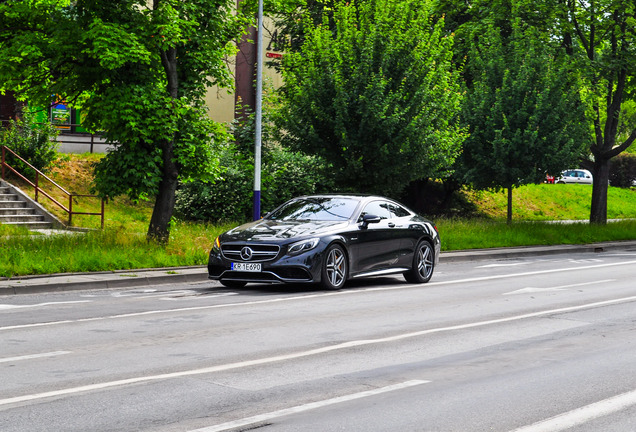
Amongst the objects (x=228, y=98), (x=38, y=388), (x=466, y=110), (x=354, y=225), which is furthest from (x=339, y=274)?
(x=228, y=98)

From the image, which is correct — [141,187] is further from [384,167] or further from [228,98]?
[228,98]

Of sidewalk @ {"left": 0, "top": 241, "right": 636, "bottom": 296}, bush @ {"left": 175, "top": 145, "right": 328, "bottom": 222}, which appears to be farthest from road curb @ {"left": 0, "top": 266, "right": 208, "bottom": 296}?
bush @ {"left": 175, "top": 145, "right": 328, "bottom": 222}

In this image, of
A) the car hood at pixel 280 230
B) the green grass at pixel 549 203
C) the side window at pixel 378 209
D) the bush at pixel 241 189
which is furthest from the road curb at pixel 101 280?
the green grass at pixel 549 203

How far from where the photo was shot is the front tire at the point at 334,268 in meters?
13.3

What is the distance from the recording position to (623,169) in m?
59.8

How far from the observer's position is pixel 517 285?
15219 mm

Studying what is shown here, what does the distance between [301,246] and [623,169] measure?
5142 cm

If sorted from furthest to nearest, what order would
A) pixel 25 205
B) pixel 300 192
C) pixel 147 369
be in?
pixel 300 192
pixel 25 205
pixel 147 369

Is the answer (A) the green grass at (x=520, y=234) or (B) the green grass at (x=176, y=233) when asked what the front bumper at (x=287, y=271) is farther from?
(A) the green grass at (x=520, y=234)

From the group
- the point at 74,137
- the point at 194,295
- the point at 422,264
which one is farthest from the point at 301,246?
the point at 74,137

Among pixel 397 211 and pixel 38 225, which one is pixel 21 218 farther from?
pixel 397 211

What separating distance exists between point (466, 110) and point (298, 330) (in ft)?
71.1

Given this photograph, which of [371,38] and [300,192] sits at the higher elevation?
[371,38]

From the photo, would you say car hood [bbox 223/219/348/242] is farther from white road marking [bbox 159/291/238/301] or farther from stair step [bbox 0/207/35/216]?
→ stair step [bbox 0/207/35/216]
